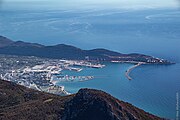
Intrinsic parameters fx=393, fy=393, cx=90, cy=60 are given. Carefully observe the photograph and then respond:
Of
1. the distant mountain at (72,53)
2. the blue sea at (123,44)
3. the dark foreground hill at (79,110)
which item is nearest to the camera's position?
the dark foreground hill at (79,110)

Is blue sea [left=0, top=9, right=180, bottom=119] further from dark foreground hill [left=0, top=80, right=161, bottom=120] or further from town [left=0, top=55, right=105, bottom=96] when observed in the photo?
dark foreground hill [left=0, top=80, right=161, bottom=120]

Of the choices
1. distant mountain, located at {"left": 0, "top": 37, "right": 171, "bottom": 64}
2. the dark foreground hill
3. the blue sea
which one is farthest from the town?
the dark foreground hill

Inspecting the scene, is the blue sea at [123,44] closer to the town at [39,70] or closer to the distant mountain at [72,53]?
the town at [39,70]

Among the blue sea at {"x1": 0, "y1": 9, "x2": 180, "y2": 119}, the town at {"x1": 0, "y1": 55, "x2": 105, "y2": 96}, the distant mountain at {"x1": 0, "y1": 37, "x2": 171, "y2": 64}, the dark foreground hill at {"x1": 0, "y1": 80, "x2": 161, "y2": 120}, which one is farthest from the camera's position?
the distant mountain at {"x1": 0, "y1": 37, "x2": 171, "y2": 64}

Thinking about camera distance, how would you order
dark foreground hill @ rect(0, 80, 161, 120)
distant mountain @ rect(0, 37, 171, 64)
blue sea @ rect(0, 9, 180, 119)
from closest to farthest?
dark foreground hill @ rect(0, 80, 161, 120)
blue sea @ rect(0, 9, 180, 119)
distant mountain @ rect(0, 37, 171, 64)

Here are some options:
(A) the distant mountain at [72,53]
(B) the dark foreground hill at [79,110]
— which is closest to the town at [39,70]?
(A) the distant mountain at [72,53]

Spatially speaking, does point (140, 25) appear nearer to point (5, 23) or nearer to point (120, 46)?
point (120, 46)

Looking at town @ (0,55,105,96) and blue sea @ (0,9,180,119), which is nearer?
blue sea @ (0,9,180,119)

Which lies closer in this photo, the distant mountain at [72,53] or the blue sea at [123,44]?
the blue sea at [123,44]
